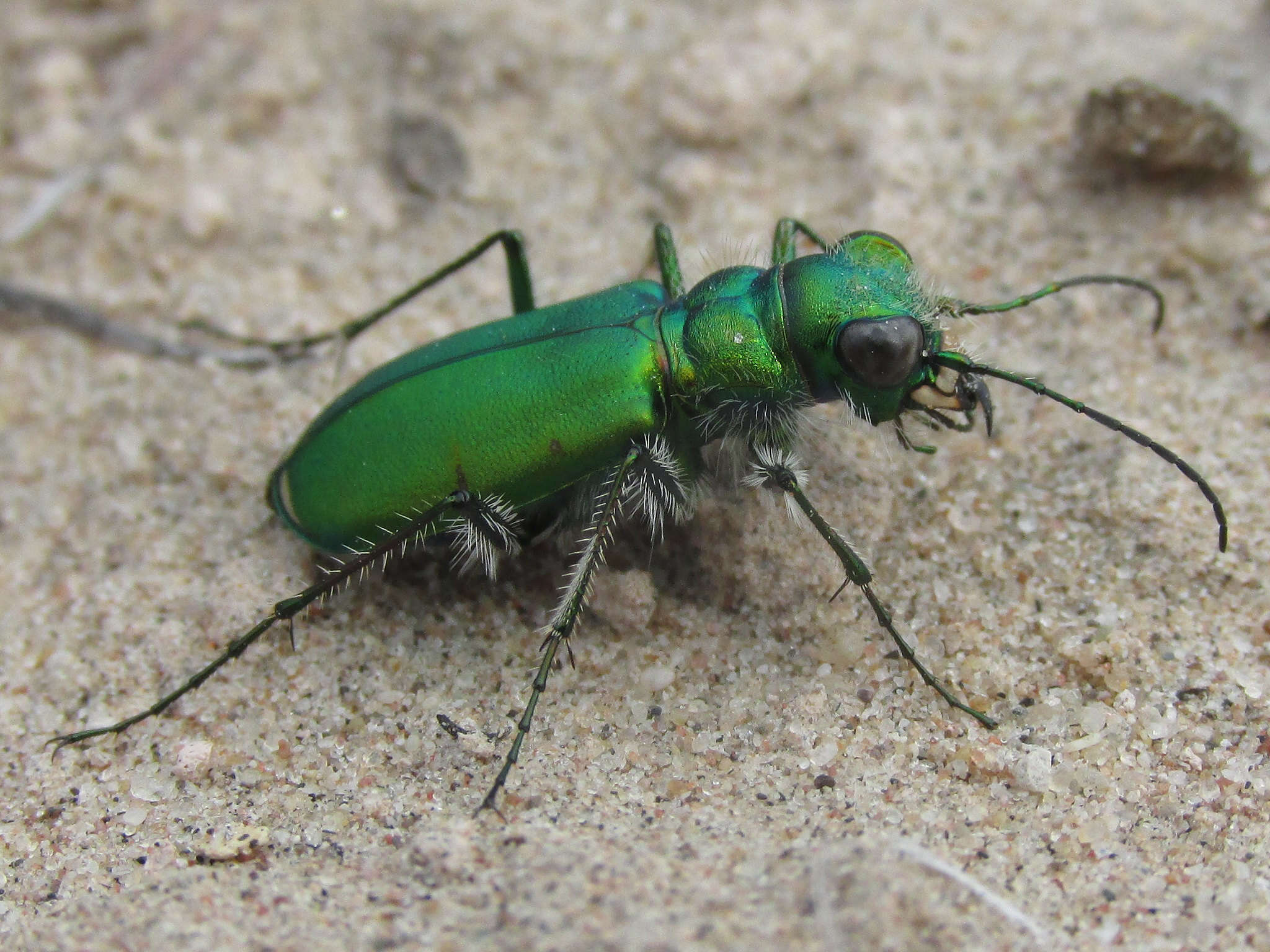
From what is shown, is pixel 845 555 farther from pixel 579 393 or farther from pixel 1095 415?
pixel 579 393

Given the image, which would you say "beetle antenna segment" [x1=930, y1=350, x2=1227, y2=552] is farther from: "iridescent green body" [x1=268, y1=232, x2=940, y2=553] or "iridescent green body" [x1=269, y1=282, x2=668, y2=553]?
"iridescent green body" [x1=269, y1=282, x2=668, y2=553]

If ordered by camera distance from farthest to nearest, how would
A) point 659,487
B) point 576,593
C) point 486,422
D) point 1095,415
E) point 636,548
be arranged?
1. point 636,548
2. point 659,487
3. point 486,422
4. point 576,593
5. point 1095,415

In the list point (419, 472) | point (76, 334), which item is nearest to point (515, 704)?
point (419, 472)

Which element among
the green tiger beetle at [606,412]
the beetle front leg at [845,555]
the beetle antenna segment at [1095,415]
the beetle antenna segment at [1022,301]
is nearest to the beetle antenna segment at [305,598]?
the green tiger beetle at [606,412]

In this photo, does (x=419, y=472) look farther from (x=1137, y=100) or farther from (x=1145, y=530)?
(x=1137, y=100)

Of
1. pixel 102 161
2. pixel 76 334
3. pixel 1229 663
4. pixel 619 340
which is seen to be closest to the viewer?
pixel 1229 663

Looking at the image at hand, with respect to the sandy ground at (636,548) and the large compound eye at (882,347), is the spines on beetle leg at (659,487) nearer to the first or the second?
the sandy ground at (636,548)

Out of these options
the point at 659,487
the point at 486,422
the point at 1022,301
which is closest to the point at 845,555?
the point at 659,487
